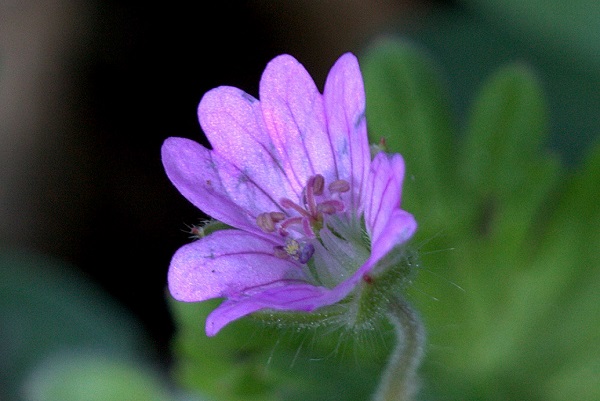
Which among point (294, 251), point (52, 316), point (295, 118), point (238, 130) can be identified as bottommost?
point (52, 316)

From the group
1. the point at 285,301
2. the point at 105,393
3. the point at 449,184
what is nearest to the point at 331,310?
the point at 285,301

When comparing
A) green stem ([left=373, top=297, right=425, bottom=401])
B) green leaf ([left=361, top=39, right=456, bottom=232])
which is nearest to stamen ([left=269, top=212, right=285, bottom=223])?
green stem ([left=373, top=297, right=425, bottom=401])

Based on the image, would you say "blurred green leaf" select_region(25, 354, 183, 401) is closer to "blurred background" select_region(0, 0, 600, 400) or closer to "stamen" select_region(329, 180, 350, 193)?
"blurred background" select_region(0, 0, 600, 400)

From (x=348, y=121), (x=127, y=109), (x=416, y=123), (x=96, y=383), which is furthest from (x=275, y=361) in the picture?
(x=127, y=109)

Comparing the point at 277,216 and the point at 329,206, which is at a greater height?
the point at 329,206

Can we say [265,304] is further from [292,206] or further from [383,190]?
[292,206]

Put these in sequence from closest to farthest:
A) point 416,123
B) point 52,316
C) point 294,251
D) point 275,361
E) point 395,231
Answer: point 395,231 < point 294,251 < point 275,361 < point 416,123 < point 52,316
